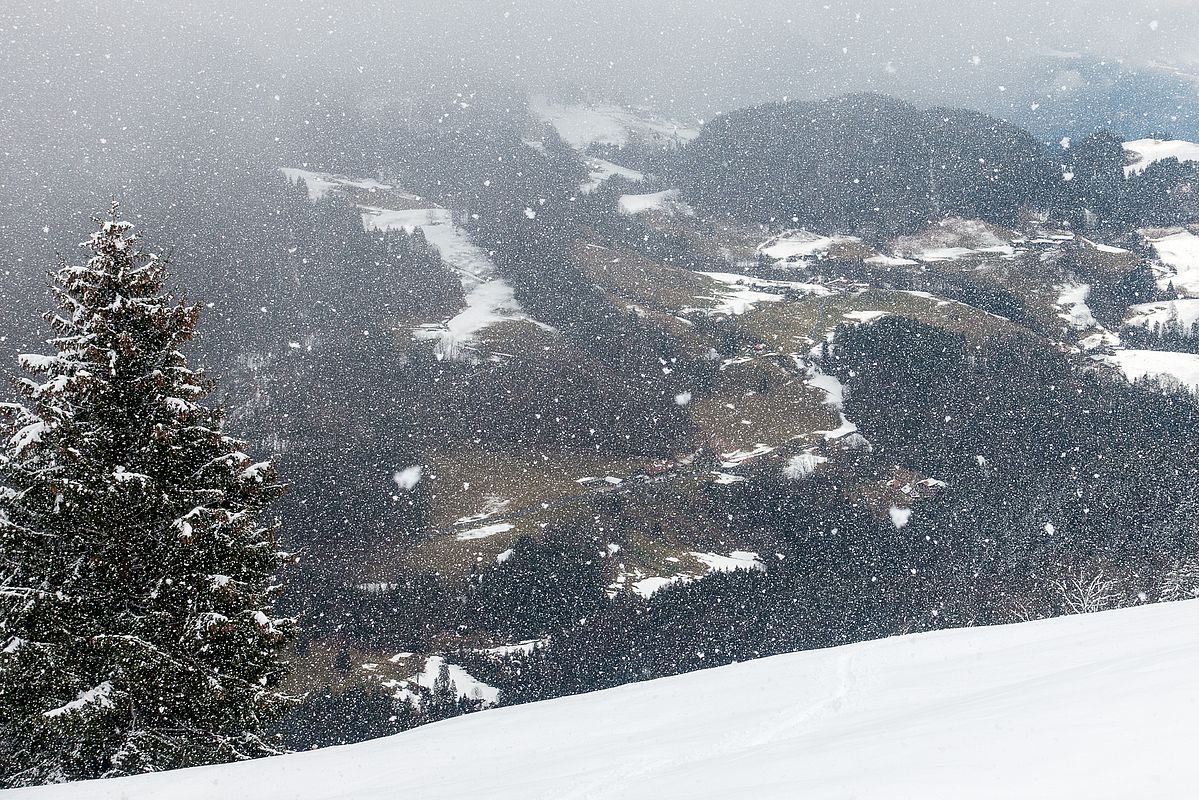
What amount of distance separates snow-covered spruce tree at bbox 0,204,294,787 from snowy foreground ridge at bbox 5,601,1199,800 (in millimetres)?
2920

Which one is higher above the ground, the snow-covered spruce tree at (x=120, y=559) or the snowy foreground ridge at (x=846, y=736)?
the snow-covered spruce tree at (x=120, y=559)

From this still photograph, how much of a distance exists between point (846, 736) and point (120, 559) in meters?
13.5

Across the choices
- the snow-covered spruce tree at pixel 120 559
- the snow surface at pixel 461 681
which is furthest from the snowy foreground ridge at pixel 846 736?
the snow surface at pixel 461 681

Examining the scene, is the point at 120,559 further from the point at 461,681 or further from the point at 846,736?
the point at 461,681

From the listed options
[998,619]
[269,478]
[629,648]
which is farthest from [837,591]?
[269,478]

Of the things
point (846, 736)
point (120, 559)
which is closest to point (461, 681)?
point (120, 559)

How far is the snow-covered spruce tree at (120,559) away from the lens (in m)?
15.4

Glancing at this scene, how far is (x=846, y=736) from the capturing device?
998cm

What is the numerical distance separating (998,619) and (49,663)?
167847 millimetres

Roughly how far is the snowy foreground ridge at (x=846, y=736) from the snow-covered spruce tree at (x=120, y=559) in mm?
2920

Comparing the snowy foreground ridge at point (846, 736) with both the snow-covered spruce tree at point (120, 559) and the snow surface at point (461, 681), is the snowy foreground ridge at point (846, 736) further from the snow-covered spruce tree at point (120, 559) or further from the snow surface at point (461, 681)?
the snow surface at point (461, 681)

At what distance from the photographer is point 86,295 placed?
54.8 feet

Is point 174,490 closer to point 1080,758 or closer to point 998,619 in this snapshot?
point 1080,758

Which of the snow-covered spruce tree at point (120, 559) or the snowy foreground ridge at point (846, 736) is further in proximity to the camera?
the snow-covered spruce tree at point (120, 559)
